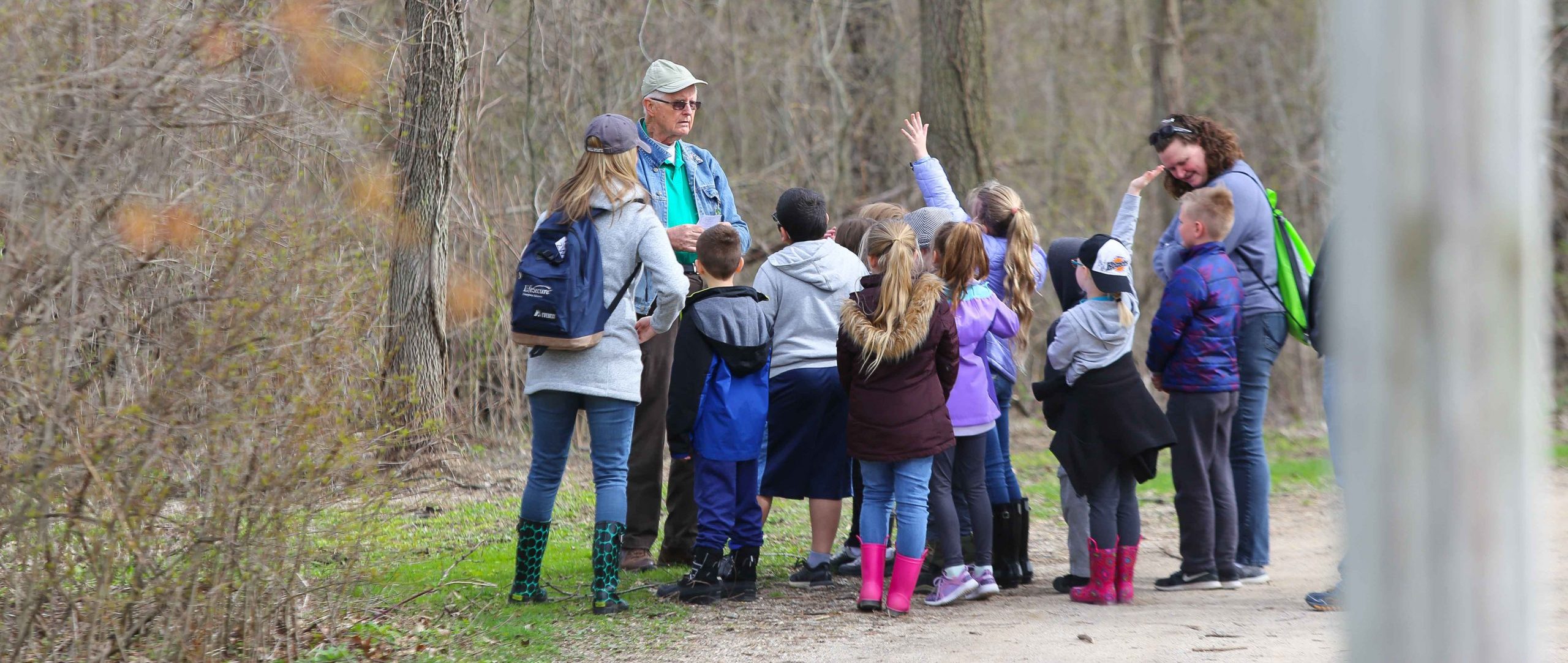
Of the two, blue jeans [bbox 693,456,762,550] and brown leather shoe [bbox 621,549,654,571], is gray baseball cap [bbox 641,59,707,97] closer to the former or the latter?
blue jeans [bbox 693,456,762,550]

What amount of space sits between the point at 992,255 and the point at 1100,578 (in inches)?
57.0

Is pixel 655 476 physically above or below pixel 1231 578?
above

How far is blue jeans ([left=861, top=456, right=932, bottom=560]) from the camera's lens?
5031mm

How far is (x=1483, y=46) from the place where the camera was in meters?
1.46

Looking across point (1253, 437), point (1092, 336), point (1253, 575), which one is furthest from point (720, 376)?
point (1253, 575)

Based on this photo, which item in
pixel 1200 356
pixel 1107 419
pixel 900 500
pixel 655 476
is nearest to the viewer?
pixel 900 500

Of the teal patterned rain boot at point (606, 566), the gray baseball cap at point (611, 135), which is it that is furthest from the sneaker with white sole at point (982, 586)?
the gray baseball cap at point (611, 135)

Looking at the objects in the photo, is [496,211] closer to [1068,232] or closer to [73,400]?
[73,400]

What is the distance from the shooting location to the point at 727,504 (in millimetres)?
5227

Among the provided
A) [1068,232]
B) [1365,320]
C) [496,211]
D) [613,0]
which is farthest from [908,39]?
[1365,320]

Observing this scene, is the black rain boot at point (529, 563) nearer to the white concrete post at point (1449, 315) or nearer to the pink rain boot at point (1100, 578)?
the pink rain boot at point (1100, 578)

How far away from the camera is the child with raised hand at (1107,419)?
16.9ft

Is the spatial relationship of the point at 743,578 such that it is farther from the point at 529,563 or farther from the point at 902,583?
the point at 529,563

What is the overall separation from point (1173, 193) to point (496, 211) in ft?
15.2
